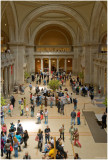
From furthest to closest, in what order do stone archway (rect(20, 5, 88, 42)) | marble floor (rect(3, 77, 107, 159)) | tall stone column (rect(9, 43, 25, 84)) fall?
tall stone column (rect(9, 43, 25, 84)), stone archway (rect(20, 5, 88, 42)), marble floor (rect(3, 77, 107, 159))

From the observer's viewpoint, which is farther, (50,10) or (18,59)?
(18,59)

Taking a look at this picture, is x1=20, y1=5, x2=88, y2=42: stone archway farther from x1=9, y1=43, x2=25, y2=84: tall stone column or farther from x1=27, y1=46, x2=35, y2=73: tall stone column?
x1=27, y1=46, x2=35, y2=73: tall stone column

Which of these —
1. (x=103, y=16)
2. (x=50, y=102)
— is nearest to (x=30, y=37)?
(x=103, y=16)

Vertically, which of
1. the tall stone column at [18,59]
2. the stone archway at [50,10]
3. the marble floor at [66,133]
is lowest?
the marble floor at [66,133]

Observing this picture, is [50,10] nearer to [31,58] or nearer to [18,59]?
[18,59]

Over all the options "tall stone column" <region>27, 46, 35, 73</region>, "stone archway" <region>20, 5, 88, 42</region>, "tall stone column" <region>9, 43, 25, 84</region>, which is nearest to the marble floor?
"tall stone column" <region>9, 43, 25, 84</region>

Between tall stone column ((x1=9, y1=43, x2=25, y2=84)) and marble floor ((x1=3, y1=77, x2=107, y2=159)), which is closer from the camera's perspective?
marble floor ((x1=3, y1=77, x2=107, y2=159))

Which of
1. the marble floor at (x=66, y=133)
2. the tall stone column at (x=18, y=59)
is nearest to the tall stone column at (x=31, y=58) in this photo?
the tall stone column at (x=18, y=59)

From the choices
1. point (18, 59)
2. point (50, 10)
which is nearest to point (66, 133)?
point (18, 59)

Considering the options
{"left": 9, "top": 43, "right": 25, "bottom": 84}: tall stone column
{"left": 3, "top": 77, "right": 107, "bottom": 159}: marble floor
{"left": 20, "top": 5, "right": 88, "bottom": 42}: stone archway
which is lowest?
{"left": 3, "top": 77, "right": 107, "bottom": 159}: marble floor

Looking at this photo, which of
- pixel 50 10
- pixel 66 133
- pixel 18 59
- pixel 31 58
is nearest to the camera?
pixel 66 133

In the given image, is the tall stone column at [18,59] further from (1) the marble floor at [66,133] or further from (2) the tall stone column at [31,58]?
(2) the tall stone column at [31,58]

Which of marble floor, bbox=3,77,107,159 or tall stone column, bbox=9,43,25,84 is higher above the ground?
tall stone column, bbox=9,43,25,84

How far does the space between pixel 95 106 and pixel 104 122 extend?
5.60 meters
